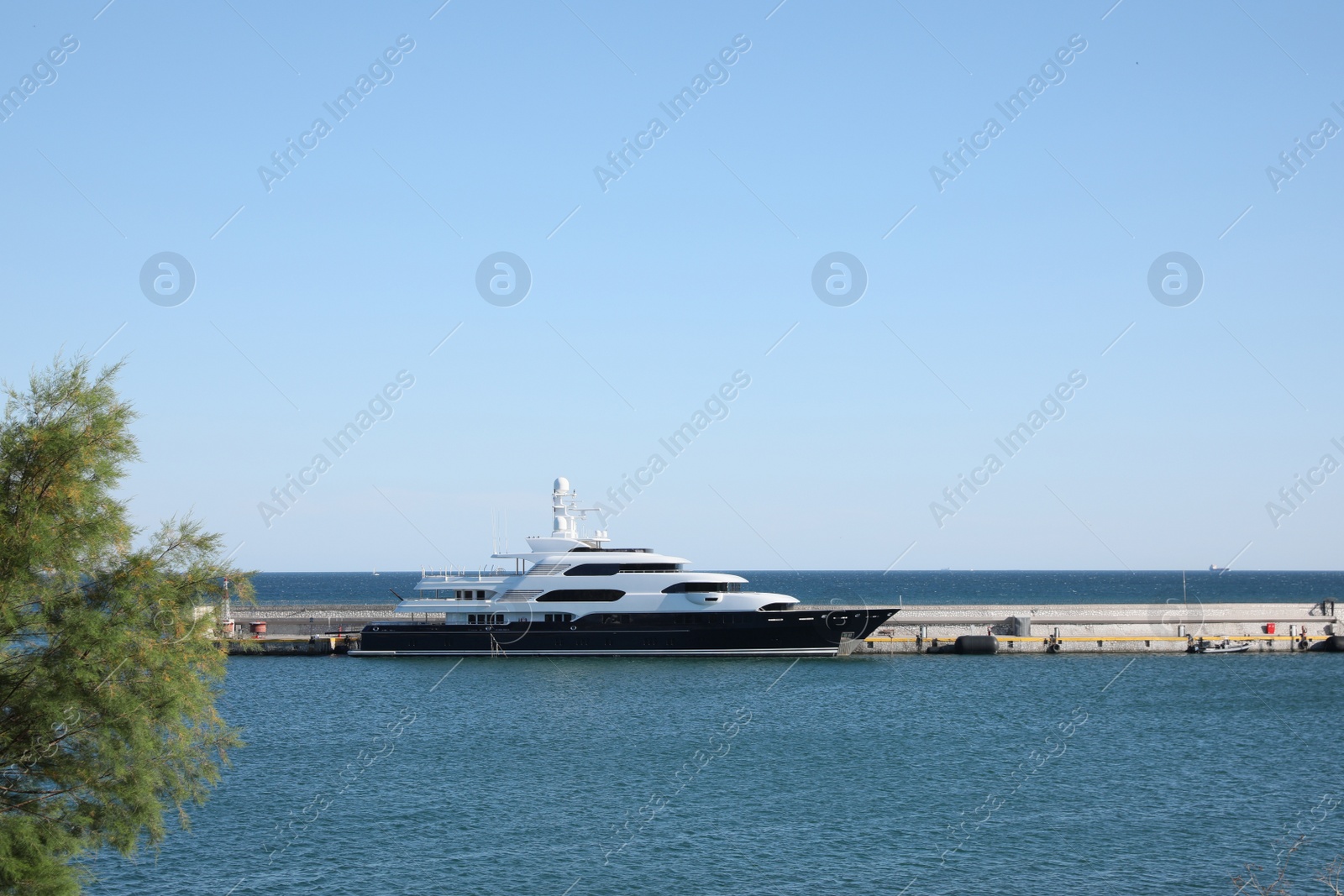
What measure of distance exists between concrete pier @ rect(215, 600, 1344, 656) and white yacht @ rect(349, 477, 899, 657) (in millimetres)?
1427

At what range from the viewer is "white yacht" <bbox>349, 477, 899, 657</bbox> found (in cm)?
4256

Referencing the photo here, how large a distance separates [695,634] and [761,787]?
20.2 m

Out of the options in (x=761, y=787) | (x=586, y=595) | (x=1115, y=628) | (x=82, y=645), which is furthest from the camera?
(x=1115, y=628)

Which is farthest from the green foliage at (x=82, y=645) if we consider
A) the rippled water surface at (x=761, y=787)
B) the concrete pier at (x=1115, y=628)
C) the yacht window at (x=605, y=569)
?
the concrete pier at (x=1115, y=628)

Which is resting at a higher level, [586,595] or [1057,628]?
[586,595]

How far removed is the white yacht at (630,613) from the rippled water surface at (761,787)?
13.9ft

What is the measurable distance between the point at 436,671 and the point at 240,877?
81.3ft

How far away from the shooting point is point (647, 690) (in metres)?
35.3

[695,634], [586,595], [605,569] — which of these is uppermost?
[605,569]

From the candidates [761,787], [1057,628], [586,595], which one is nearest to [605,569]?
[586,595]

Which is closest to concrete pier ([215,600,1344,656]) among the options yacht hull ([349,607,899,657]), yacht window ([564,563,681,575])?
yacht hull ([349,607,899,657])

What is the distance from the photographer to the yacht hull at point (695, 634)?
42.5 m

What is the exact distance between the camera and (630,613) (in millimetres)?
42781

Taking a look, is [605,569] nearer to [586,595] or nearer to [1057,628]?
[586,595]
